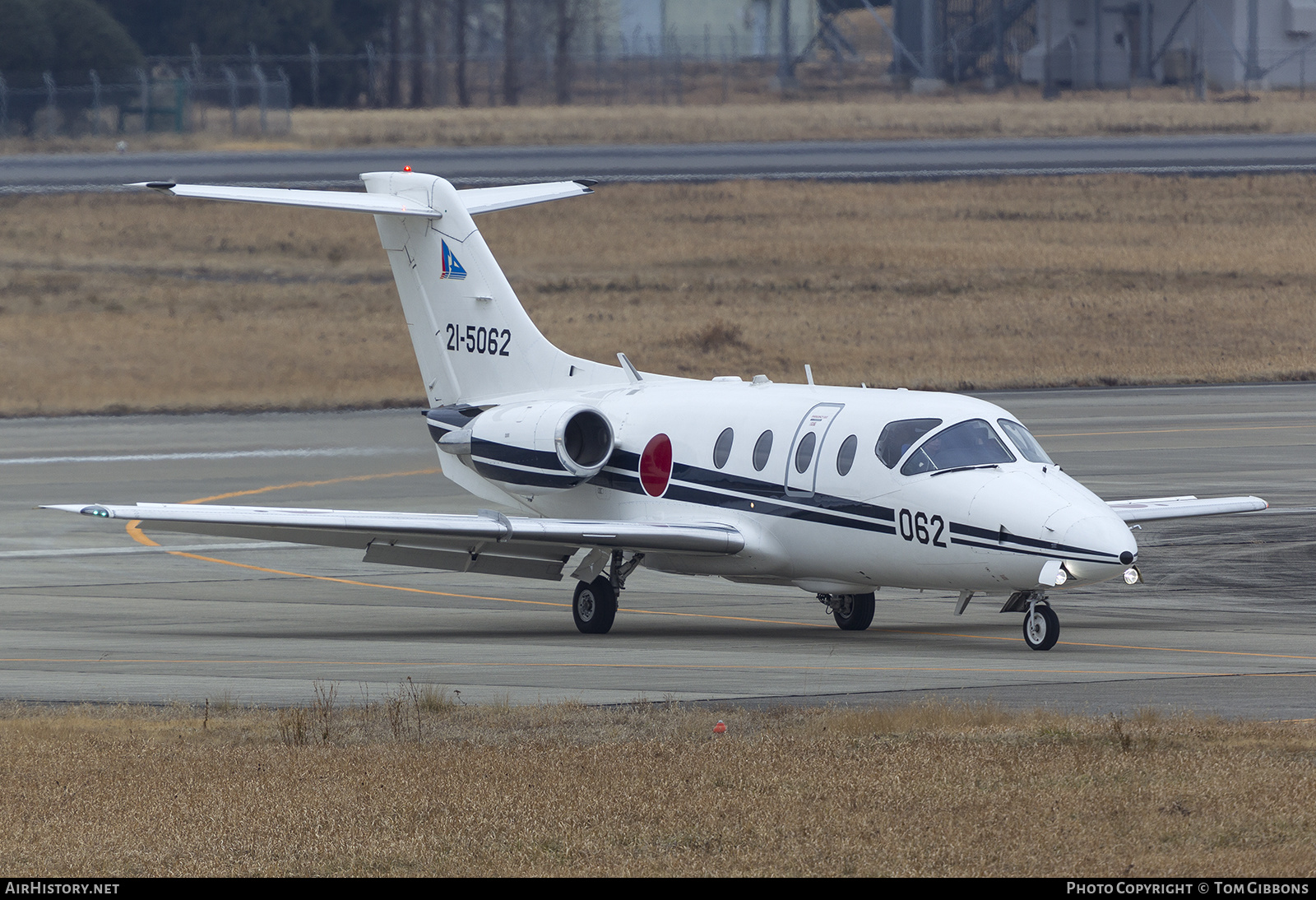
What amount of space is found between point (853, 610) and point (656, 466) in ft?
9.38

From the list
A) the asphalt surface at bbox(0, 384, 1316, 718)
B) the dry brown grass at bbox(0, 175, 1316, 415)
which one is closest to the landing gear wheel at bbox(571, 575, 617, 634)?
the asphalt surface at bbox(0, 384, 1316, 718)

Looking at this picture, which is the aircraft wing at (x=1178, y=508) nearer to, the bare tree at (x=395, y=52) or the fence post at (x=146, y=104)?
the fence post at (x=146, y=104)

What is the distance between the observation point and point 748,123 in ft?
295

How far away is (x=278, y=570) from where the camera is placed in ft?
89.0

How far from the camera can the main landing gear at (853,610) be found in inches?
829

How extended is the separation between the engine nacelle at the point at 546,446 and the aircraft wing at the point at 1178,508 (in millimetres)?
6079

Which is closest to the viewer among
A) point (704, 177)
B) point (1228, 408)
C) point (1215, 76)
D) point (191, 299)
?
point (1228, 408)

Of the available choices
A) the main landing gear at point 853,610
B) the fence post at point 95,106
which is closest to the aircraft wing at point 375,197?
the main landing gear at point 853,610

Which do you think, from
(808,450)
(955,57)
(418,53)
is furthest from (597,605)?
(418,53)

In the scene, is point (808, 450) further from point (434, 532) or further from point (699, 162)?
point (699, 162)

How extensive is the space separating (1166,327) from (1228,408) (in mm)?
11314

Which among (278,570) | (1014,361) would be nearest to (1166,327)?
(1014,361)

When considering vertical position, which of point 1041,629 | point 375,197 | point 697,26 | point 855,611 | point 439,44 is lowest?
point 855,611

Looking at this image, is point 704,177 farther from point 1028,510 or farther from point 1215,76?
point 1028,510
